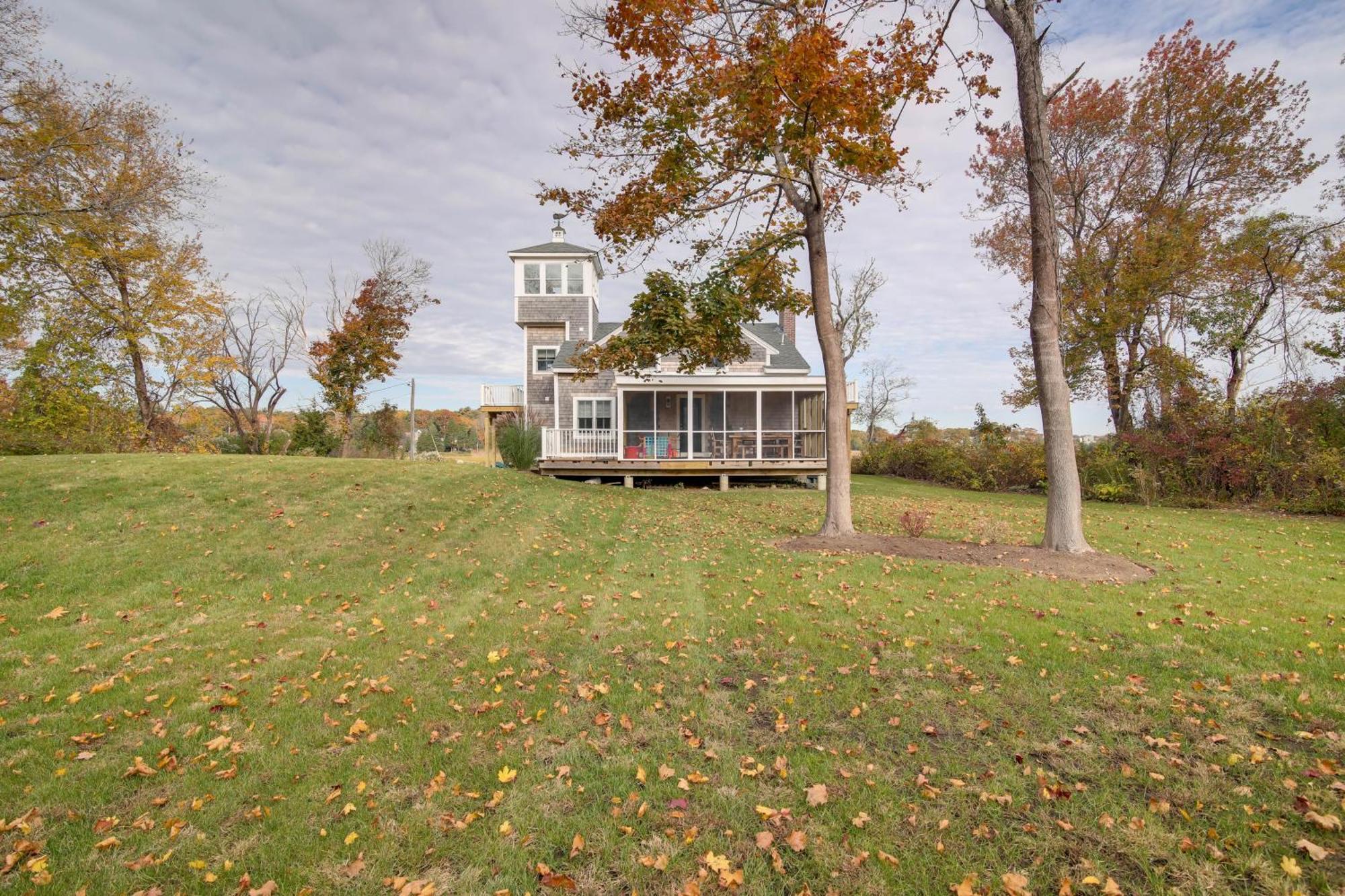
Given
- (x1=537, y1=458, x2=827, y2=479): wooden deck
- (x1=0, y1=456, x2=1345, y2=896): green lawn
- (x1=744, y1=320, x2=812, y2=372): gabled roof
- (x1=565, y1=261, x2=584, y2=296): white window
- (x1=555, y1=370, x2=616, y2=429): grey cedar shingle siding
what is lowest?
(x1=0, y1=456, x2=1345, y2=896): green lawn

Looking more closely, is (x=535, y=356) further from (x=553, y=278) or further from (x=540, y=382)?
(x=553, y=278)

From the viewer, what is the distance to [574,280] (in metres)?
26.0

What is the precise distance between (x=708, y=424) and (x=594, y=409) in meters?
4.67

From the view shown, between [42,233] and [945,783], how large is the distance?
67.4 ft

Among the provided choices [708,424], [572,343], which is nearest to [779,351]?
[708,424]

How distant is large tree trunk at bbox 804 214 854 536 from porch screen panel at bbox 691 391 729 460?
1025cm

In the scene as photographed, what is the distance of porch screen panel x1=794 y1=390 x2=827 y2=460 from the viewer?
65.9ft

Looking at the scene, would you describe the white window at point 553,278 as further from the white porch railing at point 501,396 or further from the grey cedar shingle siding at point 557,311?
the white porch railing at point 501,396

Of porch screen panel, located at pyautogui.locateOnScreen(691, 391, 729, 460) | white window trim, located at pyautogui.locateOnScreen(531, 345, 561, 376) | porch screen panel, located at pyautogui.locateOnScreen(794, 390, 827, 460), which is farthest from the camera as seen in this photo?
white window trim, located at pyautogui.locateOnScreen(531, 345, 561, 376)

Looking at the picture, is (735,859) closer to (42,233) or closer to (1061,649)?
(1061,649)

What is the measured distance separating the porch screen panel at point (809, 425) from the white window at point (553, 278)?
1118 cm

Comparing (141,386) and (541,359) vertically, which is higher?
(541,359)

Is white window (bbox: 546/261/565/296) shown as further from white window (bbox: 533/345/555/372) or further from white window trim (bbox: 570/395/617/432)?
white window trim (bbox: 570/395/617/432)

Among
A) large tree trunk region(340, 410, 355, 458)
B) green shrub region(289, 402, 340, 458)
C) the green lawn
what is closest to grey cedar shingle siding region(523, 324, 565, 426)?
large tree trunk region(340, 410, 355, 458)
